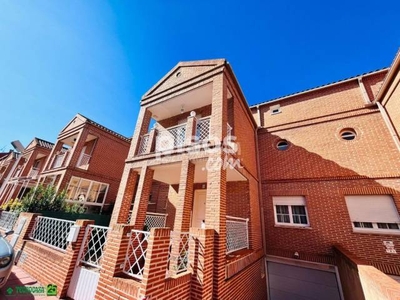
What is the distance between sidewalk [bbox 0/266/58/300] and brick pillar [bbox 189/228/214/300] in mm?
3378

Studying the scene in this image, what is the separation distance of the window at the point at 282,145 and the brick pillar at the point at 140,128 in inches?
282

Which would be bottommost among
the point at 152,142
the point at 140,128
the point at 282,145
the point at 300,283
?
the point at 300,283

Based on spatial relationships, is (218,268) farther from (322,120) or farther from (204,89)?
(322,120)

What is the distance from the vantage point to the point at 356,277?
4.24 m

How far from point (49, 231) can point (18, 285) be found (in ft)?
5.55

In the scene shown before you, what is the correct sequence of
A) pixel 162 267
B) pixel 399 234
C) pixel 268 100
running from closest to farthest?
pixel 162 267
pixel 399 234
pixel 268 100

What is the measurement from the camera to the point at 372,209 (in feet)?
21.2

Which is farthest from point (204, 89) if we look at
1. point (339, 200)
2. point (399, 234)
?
point (399, 234)

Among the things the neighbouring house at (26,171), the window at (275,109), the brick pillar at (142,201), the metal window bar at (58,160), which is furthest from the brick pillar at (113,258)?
the neighbouring house at (26,171)

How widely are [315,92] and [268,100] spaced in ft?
8.06

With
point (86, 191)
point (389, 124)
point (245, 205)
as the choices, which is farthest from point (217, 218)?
point (86, 191)

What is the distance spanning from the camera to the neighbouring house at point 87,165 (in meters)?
11.6

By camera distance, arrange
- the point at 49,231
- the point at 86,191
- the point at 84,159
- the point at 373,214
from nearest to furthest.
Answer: the point at 49,231, the point at 373,214, the point at 86,191, the point at 84,159

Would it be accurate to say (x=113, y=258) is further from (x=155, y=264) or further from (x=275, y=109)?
(x=275, y=109)
